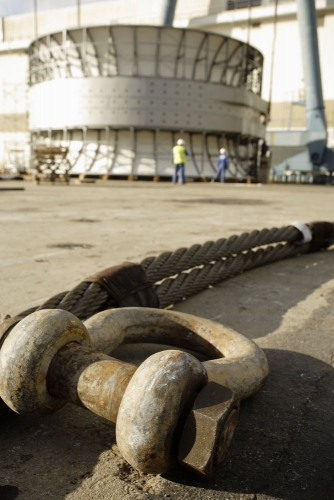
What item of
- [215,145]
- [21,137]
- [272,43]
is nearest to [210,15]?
[272,43]

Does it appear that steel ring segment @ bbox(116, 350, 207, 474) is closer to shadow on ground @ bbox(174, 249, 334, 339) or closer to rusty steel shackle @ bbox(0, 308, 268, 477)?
rusty steel shackle @ bbox(0, 308, 268, 477)

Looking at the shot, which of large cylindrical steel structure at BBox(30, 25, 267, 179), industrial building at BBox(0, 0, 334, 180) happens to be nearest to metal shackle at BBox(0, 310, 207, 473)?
industrial building at BBox(0, 0, 334, 180)

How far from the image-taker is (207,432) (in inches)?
34.6

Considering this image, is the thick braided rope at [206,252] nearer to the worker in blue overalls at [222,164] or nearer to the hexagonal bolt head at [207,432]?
the hexagonal bolt head at [207,432]

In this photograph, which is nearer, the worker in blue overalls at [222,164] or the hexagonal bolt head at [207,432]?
the hexagonal bolt head at [207,432]

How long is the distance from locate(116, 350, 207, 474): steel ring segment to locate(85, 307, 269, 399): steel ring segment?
0.32 meters

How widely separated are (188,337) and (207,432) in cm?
64

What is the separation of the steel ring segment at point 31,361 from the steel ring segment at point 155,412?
0.77 feet

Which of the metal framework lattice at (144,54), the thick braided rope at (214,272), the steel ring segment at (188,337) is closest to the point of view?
the steel ring segment at (188,337)

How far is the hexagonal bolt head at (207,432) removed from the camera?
0.88 meters

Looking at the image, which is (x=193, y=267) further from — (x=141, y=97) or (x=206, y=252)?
(x=141, y=97)

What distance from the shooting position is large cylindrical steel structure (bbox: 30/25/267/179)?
63.1 ft

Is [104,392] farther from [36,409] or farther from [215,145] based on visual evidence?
[215,145]

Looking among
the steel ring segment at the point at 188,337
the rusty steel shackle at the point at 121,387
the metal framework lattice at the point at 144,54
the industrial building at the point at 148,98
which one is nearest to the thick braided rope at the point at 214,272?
the steel ring segment at the point at 188,337
